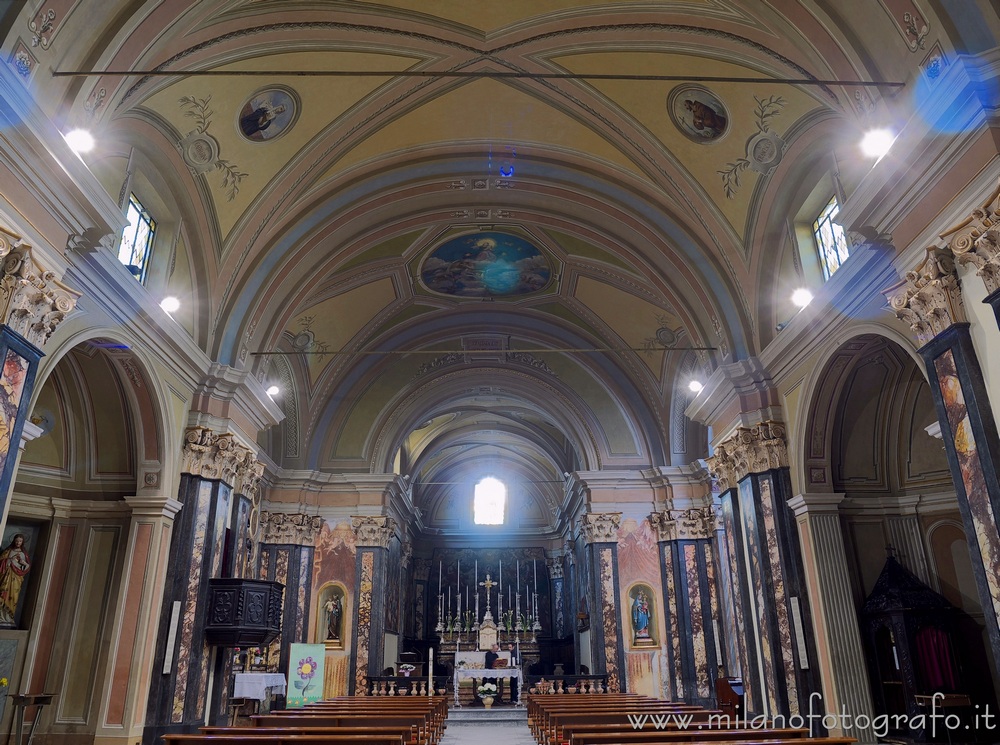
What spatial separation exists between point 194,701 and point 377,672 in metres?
8.66

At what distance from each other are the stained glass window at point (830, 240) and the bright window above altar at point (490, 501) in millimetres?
26542

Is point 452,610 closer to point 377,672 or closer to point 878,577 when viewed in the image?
point 377,672

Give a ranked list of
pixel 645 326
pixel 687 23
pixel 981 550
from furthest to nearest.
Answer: pixel 645 326, pixel 687 23, pixel 981 550

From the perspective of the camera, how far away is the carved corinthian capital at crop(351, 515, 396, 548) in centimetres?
2020

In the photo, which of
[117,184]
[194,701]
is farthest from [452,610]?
[117,184]

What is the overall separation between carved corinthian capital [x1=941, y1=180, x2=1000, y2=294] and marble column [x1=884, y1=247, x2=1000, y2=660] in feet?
1.10

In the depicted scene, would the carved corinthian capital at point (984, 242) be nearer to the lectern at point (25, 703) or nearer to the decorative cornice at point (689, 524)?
the lectern at point (25, 703)

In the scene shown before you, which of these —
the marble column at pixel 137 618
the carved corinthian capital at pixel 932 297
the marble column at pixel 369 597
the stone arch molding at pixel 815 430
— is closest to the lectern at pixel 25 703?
the marble column at pixel 137 618

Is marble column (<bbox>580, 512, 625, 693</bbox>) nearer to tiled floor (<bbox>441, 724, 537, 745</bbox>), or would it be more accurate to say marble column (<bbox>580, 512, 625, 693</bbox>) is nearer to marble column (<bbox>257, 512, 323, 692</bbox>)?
tiled floor (<bbox>441, 724, 537, 745</bbox>)

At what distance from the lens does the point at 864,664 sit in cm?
1038

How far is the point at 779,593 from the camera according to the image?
37.5 ft

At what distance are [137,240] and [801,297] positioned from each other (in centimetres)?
1047

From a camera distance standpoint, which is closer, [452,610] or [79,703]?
[79,703]

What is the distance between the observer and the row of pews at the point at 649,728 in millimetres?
6166
